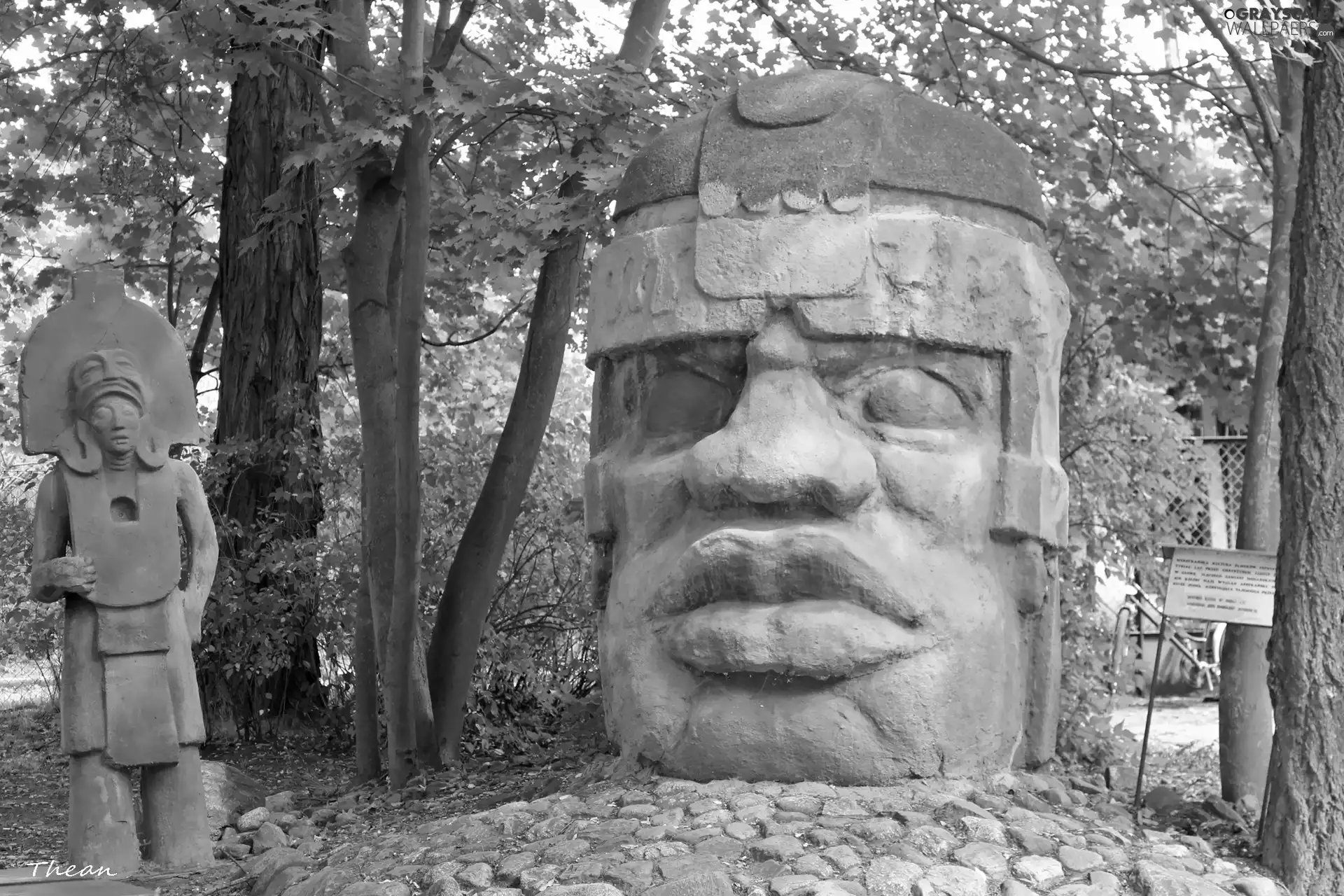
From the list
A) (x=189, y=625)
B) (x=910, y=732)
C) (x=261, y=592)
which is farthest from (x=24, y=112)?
(x=910, y=732)

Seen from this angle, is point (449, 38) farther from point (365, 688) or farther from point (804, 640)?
point (804, 640)

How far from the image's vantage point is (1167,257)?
24.5 feet

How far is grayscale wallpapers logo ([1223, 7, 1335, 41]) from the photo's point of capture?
14.4 feet

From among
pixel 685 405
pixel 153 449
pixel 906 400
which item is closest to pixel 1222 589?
pixel 906 400

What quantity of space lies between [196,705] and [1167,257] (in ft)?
17.3

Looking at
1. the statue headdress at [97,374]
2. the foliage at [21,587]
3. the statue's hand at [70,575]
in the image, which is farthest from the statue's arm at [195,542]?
the foliage at [21,587]

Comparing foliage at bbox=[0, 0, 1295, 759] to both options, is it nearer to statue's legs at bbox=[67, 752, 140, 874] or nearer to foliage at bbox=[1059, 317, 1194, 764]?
foliage at bbox=[1059, 317, 1194, 764]

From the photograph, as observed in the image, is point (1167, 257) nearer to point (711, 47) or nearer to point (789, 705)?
point (711, 47)

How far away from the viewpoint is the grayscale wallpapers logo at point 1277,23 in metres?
4.39

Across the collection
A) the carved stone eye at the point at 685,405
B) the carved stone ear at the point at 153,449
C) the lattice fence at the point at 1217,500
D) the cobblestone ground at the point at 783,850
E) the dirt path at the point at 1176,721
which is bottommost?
the dirt path at the point at 1176,721

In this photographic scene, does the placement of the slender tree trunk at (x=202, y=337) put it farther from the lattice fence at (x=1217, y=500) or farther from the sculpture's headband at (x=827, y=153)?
the lattice fence at (x=1217, y=500)

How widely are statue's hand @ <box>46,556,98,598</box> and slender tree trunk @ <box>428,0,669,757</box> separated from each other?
2171 mm

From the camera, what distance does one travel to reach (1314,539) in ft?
14.1

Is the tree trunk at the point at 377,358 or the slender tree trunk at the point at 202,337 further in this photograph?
the slender tree trunk at the point at 202,337
